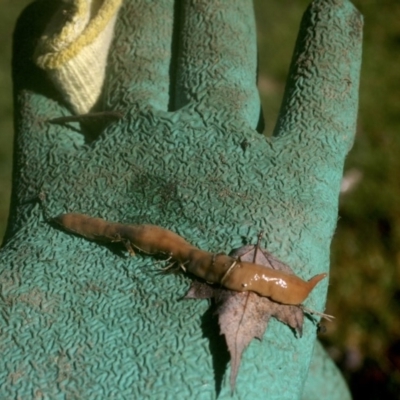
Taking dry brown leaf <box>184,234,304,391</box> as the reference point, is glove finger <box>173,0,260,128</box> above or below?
above

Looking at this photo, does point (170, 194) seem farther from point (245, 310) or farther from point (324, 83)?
point (324, 83)

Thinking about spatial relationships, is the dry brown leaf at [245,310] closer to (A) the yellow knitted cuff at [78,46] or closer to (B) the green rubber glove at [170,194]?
(B) the green rubber glove at [170,194]

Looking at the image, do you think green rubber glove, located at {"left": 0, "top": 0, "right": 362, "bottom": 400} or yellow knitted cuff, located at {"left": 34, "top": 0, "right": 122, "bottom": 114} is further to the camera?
yellow knitted cuff, located at {"left": 34, "top": 0, "right": 122, "bottom": 114}

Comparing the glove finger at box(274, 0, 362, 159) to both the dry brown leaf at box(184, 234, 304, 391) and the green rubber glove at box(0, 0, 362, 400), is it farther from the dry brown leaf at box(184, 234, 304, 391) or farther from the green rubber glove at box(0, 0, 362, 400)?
the dry brown leaf at box(184, 234, 304, 391)

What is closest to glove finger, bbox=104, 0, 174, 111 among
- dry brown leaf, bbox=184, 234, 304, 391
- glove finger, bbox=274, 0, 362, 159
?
glove finger, bbox=274, 0, 362, 159

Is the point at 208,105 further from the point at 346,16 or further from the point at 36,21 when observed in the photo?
the point at 36,21

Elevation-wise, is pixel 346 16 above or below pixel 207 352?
above

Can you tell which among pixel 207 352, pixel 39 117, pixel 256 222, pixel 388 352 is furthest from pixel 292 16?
pixel 207 352
